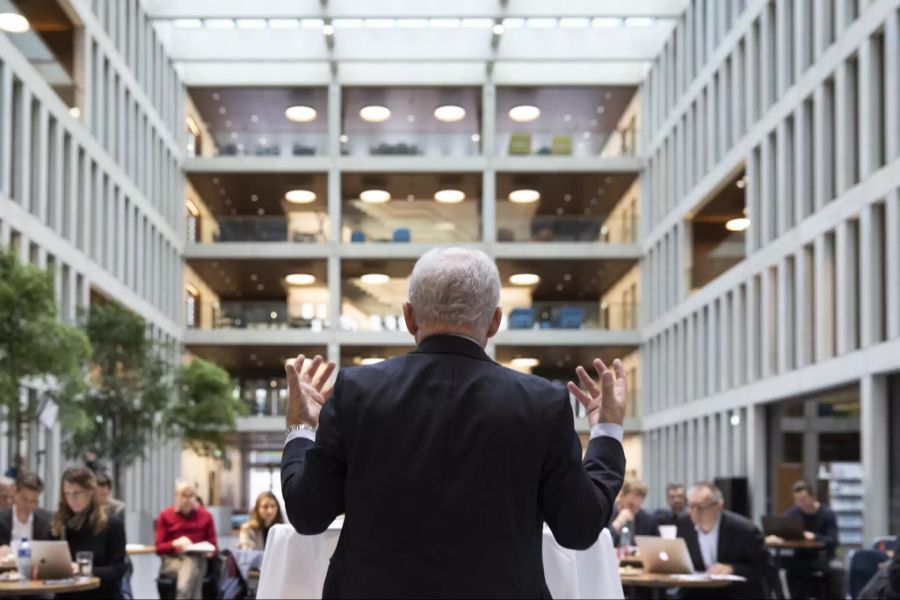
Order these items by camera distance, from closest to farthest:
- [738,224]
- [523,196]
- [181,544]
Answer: [181,544], [738,224], [523,196]

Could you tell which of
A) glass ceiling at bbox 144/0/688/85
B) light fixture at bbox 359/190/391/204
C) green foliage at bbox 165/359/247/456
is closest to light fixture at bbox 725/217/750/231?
glass ceiling at bbox 144/0/688/85

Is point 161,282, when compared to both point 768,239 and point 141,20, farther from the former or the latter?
point 768,239

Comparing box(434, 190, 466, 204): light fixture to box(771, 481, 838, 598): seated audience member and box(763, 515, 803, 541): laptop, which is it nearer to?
box(771, 481, 838, 598): seated audience member

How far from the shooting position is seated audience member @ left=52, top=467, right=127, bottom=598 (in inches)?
420

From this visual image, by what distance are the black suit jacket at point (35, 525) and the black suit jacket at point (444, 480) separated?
339 inches

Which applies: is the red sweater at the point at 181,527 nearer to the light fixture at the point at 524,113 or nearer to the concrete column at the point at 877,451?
the concrete column at the point at 877,451

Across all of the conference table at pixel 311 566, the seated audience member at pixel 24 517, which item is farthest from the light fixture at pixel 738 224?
the conference table at pixel 311 566

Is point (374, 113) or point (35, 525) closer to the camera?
point (35, 525)

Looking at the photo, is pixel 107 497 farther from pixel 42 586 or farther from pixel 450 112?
pixel 450 112

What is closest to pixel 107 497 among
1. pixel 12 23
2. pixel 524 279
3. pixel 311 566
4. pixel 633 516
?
pixel 633 516

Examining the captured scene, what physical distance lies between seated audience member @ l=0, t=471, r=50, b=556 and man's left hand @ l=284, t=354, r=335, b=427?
8331 mm

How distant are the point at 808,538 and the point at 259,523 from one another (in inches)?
312

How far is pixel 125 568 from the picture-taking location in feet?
35.2

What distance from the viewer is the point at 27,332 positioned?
59.6 feet
